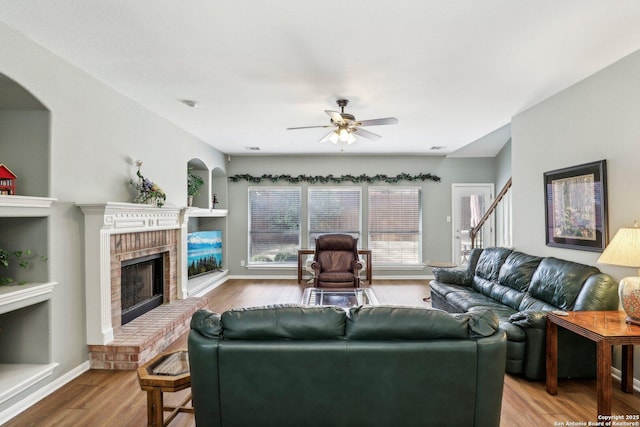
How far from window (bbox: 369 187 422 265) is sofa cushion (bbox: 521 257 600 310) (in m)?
4.07

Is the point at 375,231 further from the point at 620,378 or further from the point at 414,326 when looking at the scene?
the point at 414,326

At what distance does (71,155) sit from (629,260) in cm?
449

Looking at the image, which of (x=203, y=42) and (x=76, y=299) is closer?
(x=203, y=42)

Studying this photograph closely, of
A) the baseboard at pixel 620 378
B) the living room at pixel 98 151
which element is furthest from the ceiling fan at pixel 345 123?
the baseboard at pixel 620 378

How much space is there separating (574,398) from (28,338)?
4.33 metres

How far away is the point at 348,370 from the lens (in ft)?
5.96

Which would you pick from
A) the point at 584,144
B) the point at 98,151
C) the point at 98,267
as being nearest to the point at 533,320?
the point at 584,144

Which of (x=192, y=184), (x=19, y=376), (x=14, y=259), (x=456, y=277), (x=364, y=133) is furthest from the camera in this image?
(x=192, y=184)

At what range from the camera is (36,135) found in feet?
9.10

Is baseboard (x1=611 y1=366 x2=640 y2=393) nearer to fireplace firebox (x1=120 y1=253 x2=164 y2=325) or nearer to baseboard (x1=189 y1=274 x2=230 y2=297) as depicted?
fireplace firebox (x1=120 y1=253 x2=164 y2=325)

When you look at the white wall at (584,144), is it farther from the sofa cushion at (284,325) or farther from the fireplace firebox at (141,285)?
the fireplace firebox at (141,285)

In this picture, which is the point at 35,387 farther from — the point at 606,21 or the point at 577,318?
the point at 606,21

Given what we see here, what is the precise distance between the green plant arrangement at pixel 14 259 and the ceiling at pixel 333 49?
5.40ft

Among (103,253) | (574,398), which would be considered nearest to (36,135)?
(103,253)
